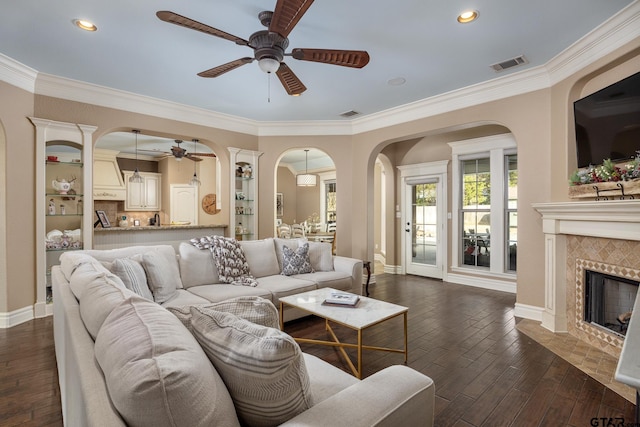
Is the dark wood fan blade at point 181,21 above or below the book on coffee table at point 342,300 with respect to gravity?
above

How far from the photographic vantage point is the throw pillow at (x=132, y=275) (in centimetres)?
247

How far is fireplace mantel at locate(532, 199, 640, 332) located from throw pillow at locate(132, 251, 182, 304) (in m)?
3.75

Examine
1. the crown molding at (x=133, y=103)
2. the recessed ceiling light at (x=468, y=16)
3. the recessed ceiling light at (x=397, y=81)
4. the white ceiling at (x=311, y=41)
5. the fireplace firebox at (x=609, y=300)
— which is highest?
the recessed ceiling light at (x=397, y=81)

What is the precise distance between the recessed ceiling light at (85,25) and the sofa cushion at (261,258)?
8.09 feet

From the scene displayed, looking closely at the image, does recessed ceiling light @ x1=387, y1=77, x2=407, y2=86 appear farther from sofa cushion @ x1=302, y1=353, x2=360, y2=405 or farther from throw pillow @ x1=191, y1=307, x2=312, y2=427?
throw pillow @ x1=191, y1=307, x2=312, y2=427

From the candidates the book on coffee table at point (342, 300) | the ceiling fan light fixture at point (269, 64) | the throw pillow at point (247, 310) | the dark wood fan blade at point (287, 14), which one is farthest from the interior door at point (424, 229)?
the throw pillow at point (247, 310)

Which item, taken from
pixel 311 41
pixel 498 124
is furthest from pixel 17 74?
pixel 498 124

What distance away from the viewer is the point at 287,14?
2002 mm

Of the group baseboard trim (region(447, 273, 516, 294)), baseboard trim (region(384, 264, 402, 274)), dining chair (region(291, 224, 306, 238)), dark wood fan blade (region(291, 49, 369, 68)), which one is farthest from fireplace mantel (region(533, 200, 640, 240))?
dining chair (region(291, 224, 306, 238))

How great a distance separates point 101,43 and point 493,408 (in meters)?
4.29

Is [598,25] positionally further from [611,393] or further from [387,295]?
[387,295]

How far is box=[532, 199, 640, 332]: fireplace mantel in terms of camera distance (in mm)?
2570

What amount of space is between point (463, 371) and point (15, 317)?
449 cm

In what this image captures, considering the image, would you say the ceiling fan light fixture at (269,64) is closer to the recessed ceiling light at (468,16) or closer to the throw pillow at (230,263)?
the recessed ceiling light at (468,16)
